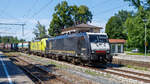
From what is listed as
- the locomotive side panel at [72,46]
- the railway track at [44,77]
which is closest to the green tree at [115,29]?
the locomotive side panel at [72,46]

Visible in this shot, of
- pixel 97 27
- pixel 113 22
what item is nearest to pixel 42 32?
pixel 113 22

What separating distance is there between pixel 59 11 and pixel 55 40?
34775mm

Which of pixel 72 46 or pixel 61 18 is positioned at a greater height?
pixel 61 18

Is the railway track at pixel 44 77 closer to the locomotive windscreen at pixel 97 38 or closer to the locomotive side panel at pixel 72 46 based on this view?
the locomotive side panel at pixel 72 46

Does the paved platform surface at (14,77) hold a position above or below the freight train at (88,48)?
below

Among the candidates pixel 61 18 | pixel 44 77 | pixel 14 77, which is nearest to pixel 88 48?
pixel 44 77

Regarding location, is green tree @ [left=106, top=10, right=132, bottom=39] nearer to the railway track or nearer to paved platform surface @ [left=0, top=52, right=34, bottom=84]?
the railway track

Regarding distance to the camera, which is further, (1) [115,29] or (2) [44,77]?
(1) [115,29]

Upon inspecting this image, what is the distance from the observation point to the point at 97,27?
160ft

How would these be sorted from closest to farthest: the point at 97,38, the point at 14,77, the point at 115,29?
1. the point at 14,77
2. the point at 97,38
3. the point at 115,29

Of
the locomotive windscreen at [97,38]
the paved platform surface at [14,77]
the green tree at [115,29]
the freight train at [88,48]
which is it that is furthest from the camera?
the green tree at [115,29]

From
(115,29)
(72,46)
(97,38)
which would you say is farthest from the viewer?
(115,29)

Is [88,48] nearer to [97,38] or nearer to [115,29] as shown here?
[97,38]

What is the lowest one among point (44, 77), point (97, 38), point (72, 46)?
point (44, 77)
